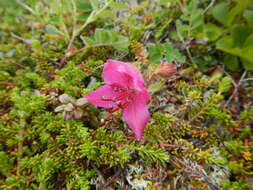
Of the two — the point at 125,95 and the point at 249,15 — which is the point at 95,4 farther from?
the point at 249,15

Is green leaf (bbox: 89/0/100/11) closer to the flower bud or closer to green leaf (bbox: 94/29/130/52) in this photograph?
green leaf (bbox: 94/29/130/52)

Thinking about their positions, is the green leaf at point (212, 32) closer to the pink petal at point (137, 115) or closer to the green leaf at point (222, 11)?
the green leaf at point (222, 11)

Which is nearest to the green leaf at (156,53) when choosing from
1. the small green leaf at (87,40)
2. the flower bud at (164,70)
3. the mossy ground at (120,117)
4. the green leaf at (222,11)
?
the mossy ground at (120,117)

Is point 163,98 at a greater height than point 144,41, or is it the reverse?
point 144,41

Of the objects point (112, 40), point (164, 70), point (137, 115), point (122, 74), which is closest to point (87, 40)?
point (112, 40)

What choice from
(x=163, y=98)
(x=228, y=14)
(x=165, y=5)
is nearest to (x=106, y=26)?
(x=165, y=5)

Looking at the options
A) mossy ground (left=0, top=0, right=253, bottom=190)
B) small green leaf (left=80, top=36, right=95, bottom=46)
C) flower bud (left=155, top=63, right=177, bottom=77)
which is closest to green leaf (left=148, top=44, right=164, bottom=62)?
mossy ground (left=0, top=0, right=253, bottom=190)

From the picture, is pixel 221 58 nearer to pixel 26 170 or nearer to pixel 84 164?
pixel 84 164
